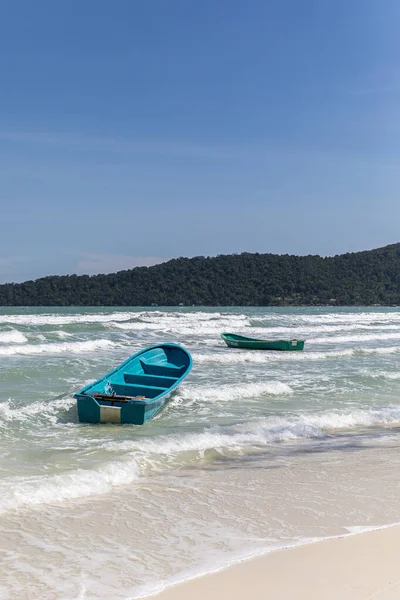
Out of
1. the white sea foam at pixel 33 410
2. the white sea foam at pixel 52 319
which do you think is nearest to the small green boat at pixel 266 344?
→ the white sea foam at pixel 33 410

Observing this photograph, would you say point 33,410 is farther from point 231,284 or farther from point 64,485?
point 231,284

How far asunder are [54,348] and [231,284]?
9356cm

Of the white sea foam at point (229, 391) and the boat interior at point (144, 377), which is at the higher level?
the boat interior at point (144, 377)

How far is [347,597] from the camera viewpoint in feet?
12.7

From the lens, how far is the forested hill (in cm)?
11281

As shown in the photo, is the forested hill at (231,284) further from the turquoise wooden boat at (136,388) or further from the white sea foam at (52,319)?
the turquoise wooden boat at (136,388)

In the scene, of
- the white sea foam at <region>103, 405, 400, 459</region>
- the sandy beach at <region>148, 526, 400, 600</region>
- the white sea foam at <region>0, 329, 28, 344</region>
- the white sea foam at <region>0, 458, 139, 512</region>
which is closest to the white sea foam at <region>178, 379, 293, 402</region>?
the white sea foam at <region>103, 405, 400, 459</region>

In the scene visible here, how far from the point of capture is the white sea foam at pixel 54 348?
23.7 m

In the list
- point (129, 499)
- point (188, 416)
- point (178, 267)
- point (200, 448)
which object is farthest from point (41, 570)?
point (178, 267)

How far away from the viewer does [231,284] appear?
118m

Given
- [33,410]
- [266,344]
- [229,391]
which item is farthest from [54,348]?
[33,410]

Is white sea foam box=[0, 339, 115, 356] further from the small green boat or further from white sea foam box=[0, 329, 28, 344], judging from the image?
the small green boat

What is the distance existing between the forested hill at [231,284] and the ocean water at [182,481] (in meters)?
98.3

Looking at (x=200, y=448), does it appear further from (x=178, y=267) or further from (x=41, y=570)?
(x=178, y=267)
